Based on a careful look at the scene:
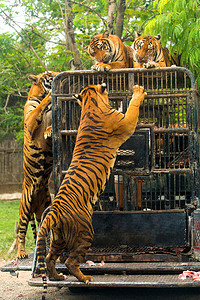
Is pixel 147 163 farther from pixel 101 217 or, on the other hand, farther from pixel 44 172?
pixel 44 172

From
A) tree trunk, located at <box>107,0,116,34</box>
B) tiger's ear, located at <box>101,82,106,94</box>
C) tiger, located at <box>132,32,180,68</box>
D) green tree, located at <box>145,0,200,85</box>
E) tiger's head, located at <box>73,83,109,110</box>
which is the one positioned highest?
tree trunk, located at <box>107,0,116,34</box>

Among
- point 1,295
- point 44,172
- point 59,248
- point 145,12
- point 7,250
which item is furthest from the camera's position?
point 145,12

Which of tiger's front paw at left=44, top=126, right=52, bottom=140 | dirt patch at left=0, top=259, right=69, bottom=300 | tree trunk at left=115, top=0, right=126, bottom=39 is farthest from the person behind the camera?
tree trunk at left=115, top=0, right=126, bottom=39

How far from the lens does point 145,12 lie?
9.58m

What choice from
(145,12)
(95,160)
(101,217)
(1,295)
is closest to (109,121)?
(95,160)

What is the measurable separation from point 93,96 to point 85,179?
961 mm

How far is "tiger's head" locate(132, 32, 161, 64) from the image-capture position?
666 cm

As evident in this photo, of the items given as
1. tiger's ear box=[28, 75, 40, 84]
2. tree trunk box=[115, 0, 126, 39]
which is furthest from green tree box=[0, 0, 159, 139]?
tiger's ear box=[28, 75, 40, 84]

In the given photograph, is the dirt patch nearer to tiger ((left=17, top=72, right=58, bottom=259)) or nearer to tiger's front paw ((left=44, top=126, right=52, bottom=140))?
tiger ((left=17, top=72, right=58, bottom=259))

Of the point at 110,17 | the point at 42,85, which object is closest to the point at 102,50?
the point at 42,85

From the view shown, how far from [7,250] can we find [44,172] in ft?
9.15

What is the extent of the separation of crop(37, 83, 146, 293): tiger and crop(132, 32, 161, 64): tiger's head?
171cm

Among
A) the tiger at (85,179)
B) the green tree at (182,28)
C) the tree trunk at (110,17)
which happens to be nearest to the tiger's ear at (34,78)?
the tiger at (85,179)

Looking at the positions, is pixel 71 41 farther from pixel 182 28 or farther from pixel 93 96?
pixel 93 96
